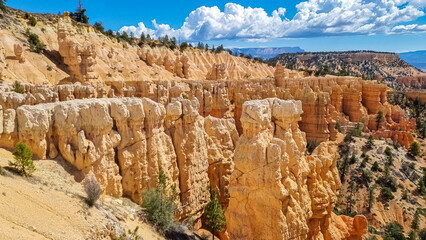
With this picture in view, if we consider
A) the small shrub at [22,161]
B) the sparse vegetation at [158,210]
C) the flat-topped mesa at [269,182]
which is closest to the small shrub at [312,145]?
the flat-topped mesa at [269,182]

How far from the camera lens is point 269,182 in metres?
12.3

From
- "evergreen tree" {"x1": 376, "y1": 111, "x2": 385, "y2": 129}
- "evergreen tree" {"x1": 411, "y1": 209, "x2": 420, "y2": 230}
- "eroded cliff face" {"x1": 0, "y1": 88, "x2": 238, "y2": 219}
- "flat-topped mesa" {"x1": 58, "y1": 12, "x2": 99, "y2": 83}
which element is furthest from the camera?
"evergreen tree" {"x1": 376, "y1": 111, "x2": 385, "y2": 129}

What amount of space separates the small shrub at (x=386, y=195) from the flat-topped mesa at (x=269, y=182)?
20.6 m

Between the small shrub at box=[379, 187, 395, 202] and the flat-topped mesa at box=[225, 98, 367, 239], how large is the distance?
20616mm

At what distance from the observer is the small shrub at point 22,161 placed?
1124 cm

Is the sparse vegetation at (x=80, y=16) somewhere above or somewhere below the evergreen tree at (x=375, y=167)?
above

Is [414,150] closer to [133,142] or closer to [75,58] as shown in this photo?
[133,142]

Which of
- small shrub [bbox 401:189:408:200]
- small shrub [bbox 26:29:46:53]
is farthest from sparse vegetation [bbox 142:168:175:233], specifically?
small shrub [bbox 26:29:46:53]

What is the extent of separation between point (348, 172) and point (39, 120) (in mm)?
30727

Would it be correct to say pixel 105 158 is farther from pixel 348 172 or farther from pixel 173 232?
pixel 348 172

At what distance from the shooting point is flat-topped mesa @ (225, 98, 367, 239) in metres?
12.3

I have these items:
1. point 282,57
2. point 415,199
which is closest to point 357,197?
point 415,199

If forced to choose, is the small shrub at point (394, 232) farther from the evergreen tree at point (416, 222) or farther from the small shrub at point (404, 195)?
the small shrub at point (404, 195)

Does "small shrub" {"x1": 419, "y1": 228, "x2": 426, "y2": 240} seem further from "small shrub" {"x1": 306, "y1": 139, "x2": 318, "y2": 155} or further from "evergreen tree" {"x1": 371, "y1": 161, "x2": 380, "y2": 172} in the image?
"small shrub" {"x1": 306, "y1": 139, "x2": 318, "y2": 155}
